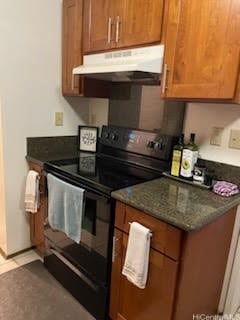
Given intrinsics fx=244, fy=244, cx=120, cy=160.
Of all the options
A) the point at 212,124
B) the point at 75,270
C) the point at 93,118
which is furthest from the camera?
the point at 93,118

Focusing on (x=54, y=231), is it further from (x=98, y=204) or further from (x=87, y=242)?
(x=98, y=204)

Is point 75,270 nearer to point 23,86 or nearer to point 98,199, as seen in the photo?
point 98,199

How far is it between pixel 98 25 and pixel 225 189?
1.36 meters

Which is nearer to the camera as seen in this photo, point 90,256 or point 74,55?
point 90,256

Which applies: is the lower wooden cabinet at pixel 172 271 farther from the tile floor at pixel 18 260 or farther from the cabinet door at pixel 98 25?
the cabinet door at pixel 98 25

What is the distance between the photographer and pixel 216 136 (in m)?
1.55

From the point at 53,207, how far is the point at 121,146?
73cm

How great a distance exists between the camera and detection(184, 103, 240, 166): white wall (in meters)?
1.47

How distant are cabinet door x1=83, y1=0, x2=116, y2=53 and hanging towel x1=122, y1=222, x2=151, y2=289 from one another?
3.94ft

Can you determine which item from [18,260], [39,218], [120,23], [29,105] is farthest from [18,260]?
[120,23]

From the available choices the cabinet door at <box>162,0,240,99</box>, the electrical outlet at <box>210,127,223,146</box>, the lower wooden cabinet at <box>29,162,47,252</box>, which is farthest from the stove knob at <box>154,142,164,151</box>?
the lower wooden cabinet at <box>29,162,47,252</box>

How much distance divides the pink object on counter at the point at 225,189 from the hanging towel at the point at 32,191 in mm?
1290

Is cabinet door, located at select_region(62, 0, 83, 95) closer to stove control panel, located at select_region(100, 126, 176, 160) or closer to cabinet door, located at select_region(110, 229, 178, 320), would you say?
stove control panel, located at select_region(100, 126, 176, 160)

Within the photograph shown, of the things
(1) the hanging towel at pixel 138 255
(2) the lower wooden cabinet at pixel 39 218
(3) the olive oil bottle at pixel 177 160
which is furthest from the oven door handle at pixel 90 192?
(3) the olive oil bottle at pixel 177 160
